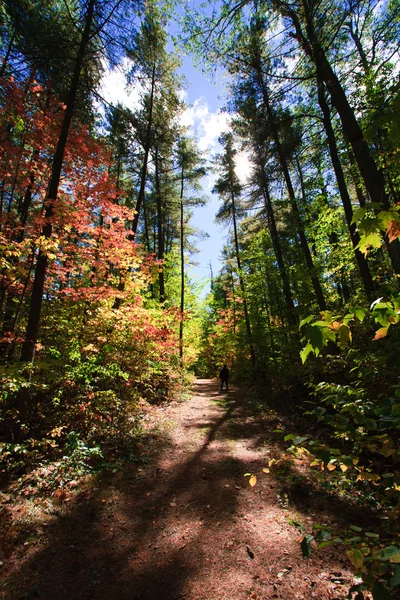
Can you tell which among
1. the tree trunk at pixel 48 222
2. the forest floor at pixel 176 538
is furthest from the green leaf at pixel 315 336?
the tree trunk at pixel 48 222

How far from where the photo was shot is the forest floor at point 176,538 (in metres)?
2.88

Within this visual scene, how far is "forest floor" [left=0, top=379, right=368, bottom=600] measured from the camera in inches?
113

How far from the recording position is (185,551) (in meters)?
3.43

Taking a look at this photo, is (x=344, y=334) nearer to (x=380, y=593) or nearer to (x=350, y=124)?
(x=380, y=593)

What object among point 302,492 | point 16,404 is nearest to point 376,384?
point 302,492

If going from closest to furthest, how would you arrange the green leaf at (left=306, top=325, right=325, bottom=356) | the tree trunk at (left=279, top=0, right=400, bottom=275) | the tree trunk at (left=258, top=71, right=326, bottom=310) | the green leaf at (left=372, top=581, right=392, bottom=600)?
the green leaf at (left=372, top=581, right=392, bottom=600) < the green leaf at (left=306, top=325, right=325, bottom=356) < the tree trunk at (left=279, top=0, right=400, bottom=275) < the tree trunk at (left=258, top=71, right=326, bottom=310)

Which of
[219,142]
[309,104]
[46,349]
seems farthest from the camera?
[219,142]

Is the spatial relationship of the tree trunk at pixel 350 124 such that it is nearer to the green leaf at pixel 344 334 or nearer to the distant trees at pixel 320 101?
the distant trees at pixel 320 101

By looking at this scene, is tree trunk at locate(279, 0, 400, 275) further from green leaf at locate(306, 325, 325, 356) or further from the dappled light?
green leaf at locate(306, 325, 325, 356)

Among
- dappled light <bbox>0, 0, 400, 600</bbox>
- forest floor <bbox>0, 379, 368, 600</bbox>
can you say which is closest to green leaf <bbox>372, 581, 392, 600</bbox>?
dappled light <bbox>0, 0, 400, 600</bbox>

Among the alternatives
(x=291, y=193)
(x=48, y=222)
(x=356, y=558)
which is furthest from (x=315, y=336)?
(x=291, y=193)

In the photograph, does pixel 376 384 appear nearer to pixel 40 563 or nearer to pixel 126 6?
pixel 40 563

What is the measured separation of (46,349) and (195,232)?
51.8ft

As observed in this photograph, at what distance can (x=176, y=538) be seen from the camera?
3684mm
